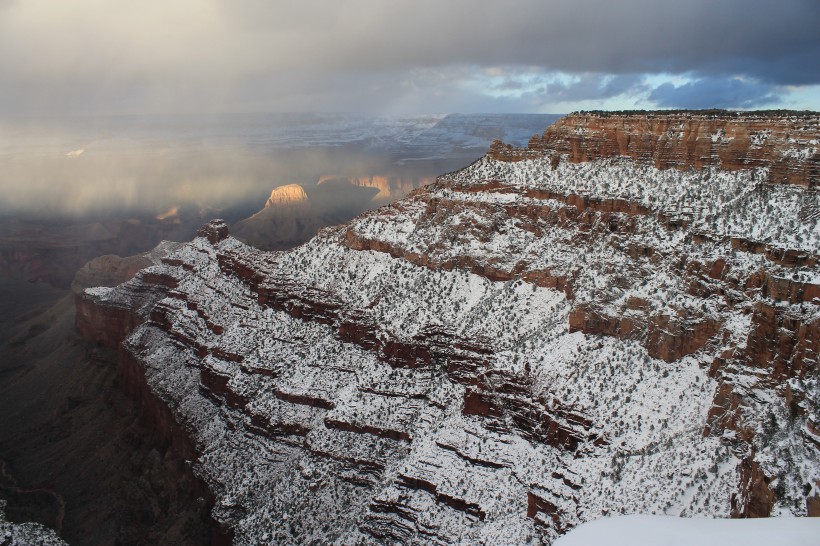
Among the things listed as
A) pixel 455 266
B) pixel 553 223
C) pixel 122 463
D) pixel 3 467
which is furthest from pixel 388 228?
pixel 3 467

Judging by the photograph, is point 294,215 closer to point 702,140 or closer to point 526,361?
point 526,361

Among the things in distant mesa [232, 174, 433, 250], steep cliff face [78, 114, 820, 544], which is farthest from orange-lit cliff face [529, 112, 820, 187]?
distant mesa [232, 174, 433, 250]

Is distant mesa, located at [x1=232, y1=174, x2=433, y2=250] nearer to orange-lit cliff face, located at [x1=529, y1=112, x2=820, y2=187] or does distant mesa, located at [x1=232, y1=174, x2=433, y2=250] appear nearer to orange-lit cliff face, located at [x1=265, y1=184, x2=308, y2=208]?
orange-lit cliff face, located at [x1=265, y1=184, x2=308, y2=208]

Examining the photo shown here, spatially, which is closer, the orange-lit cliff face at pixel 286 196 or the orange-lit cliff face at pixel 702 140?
the orange-lit cliff face at pixel 702 140

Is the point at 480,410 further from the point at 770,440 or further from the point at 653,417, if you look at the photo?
the point at 770,440

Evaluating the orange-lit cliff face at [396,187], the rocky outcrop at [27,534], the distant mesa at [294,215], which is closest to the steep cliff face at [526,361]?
Answer: the rocky outcrop at [27,534]

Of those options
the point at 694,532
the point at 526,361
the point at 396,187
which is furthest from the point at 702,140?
the point at 396,187

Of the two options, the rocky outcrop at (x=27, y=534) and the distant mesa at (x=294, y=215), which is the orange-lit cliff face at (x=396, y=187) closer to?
the distant mesa at (x=294, y=215)
